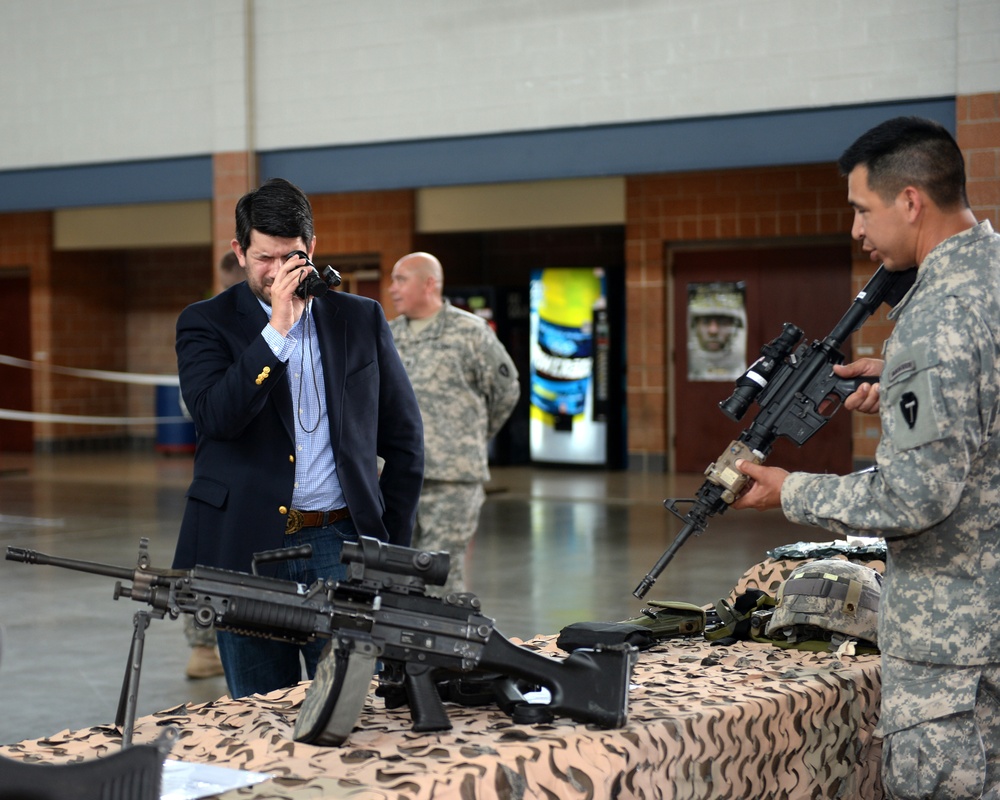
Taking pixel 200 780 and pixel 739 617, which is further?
pixel 739 617

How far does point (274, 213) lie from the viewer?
2.83 metres

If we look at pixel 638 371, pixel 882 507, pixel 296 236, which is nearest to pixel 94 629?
pixel 296 236

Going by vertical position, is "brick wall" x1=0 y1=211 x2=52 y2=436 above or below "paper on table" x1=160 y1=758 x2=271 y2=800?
above

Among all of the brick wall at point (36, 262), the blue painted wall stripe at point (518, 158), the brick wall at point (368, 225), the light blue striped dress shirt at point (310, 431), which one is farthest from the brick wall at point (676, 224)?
the light blue striped dress shirt at point (310, 431)

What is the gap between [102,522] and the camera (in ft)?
32.4

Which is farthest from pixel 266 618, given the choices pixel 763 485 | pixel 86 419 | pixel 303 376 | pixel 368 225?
pixel 86 419

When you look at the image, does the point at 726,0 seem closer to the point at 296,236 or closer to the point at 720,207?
the point at 720,207

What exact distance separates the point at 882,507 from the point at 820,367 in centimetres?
75

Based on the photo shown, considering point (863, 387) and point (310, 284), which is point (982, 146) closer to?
point (863, 387)

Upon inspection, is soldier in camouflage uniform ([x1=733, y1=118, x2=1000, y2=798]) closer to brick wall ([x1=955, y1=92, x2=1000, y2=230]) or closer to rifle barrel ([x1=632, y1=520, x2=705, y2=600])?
rifle barrel ([x1=632, y1=520, x2=705, y2=600])

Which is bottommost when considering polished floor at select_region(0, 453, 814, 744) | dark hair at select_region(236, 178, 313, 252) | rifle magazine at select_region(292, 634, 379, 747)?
polished floor at select_region(0, 453, 814, 744)

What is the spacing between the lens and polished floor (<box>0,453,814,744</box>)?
17.4 feet

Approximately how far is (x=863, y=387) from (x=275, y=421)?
4.31 feet

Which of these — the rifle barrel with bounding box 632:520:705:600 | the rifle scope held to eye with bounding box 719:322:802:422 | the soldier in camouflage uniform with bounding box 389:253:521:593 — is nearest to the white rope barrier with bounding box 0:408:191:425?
the soldier in camouflage uniform with bounding box 389:253:521:593
